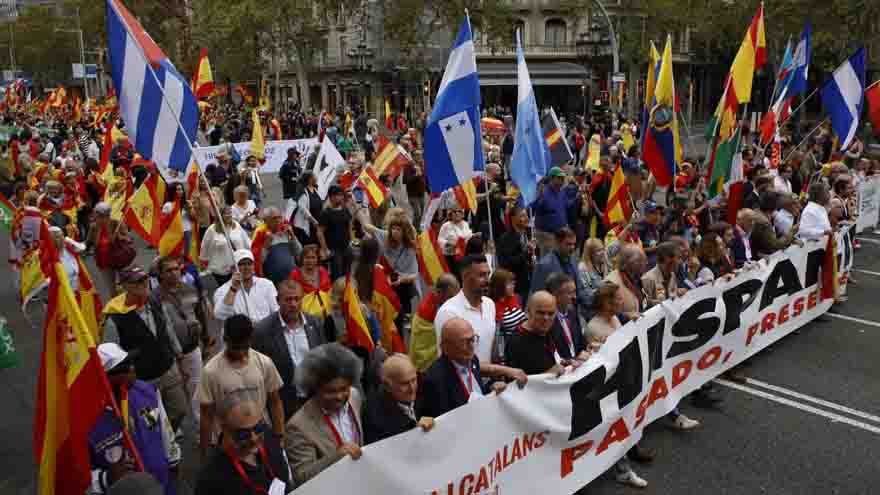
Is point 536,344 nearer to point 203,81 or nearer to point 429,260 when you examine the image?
point 429,260

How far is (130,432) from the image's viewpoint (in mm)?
3947

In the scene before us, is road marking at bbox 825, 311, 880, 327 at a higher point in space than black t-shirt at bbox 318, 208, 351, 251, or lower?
lower

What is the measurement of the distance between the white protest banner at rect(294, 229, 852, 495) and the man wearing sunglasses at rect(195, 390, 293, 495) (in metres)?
0.24

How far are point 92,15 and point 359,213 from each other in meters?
58.0

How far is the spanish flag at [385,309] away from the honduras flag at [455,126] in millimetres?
1584

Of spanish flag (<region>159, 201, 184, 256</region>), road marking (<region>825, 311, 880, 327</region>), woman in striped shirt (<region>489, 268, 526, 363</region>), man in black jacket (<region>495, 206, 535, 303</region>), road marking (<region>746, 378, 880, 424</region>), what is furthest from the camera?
road marking (<region>825, 311, 880, 327</region>)

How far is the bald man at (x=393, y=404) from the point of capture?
366 cm

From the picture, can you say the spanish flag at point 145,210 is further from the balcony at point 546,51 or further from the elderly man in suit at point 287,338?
the balcony at point 546,51

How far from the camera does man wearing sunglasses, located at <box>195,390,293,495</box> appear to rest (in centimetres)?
314

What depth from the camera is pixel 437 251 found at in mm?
7602

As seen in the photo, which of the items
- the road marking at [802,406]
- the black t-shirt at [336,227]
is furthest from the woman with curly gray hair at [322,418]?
the black t-shirt at [336,227]

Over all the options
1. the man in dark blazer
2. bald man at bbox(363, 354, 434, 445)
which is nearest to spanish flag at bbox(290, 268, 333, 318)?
the man in dark blazer

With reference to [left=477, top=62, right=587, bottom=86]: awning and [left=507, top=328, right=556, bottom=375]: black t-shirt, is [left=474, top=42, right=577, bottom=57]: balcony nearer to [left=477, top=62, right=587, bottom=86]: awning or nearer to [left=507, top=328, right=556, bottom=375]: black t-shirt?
[left=477, top=62, right=587, bottom=86]: awning

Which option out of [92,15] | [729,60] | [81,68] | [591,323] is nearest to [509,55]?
[729,60]
